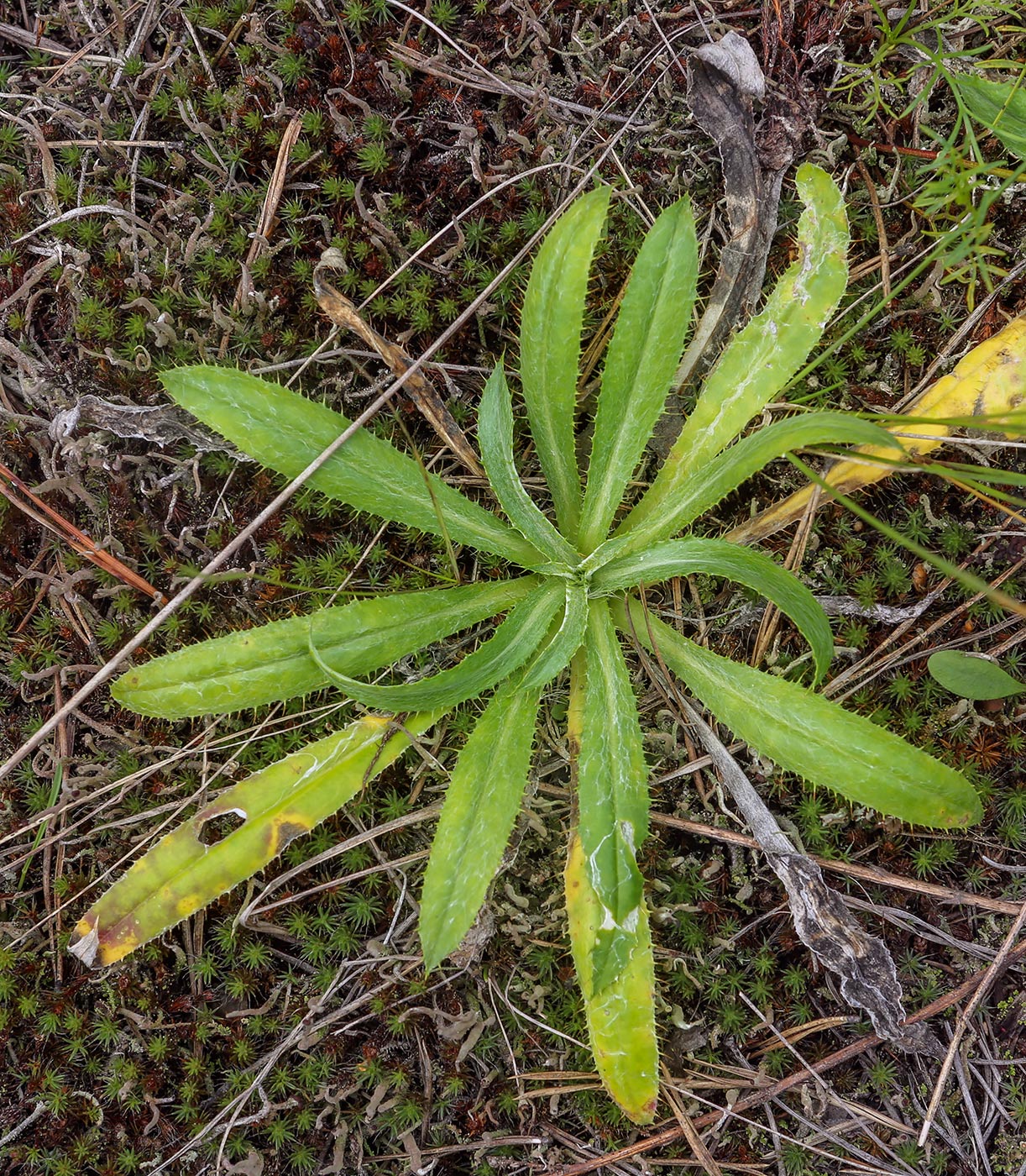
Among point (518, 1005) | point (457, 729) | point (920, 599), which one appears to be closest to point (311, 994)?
point (518, 1005)

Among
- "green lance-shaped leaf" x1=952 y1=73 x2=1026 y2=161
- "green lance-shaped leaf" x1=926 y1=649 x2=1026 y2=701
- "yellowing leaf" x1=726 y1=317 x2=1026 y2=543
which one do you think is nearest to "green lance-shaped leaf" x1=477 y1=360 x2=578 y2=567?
"yellowing leaf" x1=726 y1=317 x2=1026 y2=543

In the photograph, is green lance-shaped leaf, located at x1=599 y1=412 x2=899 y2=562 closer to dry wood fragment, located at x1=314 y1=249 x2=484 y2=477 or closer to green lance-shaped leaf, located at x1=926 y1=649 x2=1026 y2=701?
dry wood fragment, located at x1=314 y1=249 x2=484 y2=477

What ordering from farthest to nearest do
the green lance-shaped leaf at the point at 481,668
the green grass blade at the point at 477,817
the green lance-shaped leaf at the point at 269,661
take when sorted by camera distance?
1. the green lance-shaped leaf at the point at 269,661
2. the green grass blade at the point at 477,817
3. the green lance-shaped leaf at the point at 481,668

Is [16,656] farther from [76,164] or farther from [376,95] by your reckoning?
[376,95]

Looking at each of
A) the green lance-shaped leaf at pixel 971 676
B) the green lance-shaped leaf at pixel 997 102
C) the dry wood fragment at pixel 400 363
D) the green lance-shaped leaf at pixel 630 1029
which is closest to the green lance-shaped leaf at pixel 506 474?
the dry wood fragment at pixel 400 363

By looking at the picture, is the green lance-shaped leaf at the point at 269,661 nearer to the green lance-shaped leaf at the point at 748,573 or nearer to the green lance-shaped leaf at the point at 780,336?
the green lance-shaped leaf at the point at 748,573

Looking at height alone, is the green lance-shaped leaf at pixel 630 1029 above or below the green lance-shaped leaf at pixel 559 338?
below
